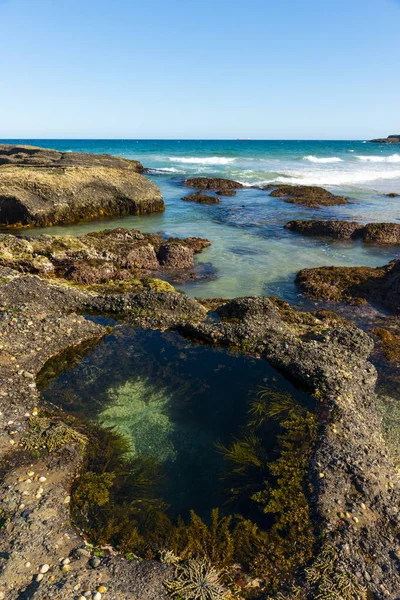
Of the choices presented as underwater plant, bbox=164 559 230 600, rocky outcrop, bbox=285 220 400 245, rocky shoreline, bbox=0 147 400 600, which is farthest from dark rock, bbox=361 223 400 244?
underwater plant, bbox=164 559 230 600

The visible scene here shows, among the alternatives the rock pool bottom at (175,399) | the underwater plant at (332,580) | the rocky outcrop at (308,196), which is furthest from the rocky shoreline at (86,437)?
the rocky outcrop at (308,196)

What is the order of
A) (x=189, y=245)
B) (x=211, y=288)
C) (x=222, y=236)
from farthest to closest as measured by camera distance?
1. (x=222, y=236)
2. (x=189, y=245)
3. (x=211, y=288)

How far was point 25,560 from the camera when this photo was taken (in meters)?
4.07

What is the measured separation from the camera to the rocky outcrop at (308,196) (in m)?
30.8

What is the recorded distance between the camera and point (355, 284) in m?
13.7

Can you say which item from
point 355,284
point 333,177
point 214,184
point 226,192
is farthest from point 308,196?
point 355,284

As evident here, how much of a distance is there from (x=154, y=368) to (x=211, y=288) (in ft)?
21.0

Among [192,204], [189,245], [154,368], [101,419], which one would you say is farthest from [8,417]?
[192,204]

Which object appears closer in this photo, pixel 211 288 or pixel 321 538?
pixel 321 538

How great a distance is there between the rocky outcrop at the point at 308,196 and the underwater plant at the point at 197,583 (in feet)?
95.7

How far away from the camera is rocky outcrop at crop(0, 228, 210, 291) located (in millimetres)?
13453

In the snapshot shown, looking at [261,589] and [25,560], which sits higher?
[25,560]

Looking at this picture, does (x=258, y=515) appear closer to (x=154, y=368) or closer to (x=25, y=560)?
(x=25, y=560)

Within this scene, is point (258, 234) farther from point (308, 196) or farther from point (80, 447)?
point (80, 447)
